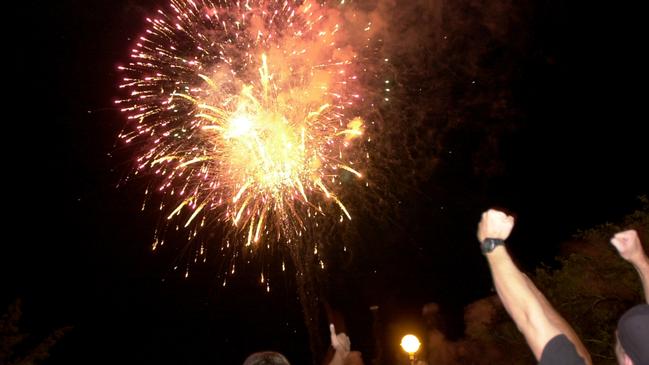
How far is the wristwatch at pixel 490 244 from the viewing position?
7.36ft

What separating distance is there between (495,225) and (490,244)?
0.30 ft

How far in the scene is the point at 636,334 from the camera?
1.95 m

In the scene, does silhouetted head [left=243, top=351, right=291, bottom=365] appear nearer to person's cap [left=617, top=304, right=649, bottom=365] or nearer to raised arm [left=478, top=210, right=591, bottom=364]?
raised arm [left=478, top=210, right=591, bottom=364]

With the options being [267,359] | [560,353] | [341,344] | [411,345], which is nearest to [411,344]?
[411,345]

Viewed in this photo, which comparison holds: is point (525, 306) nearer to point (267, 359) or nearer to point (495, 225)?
point (495, 225)

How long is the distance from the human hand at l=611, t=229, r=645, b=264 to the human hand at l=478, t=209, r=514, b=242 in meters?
1.09

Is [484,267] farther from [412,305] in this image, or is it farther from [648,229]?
[648,229]

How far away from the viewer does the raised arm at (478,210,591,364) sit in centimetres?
204

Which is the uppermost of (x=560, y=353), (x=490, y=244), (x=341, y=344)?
(x=341, y=344)

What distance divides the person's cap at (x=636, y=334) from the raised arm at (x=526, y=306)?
171mm

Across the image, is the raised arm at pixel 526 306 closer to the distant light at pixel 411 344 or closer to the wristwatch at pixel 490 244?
the wristwatch at pixel 490 244

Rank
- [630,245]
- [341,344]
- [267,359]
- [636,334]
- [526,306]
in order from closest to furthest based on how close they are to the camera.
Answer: [636,334]
[526,306]
[630,245]
[267,359]
[341,344]

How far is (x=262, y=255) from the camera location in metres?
24.0

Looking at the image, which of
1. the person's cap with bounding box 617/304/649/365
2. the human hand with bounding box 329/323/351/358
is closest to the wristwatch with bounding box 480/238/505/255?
the person's cap with bounding box 617/304/649/365
